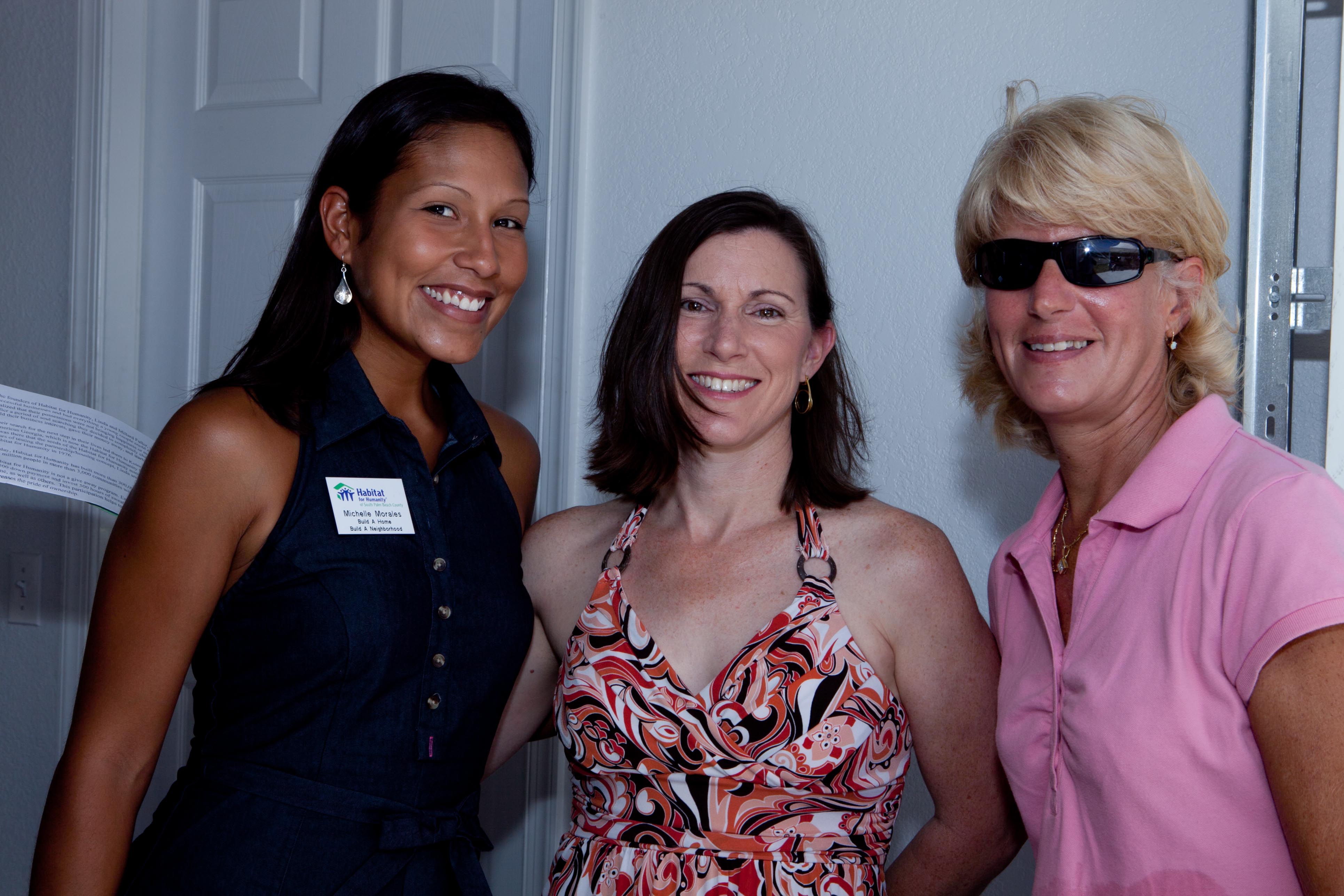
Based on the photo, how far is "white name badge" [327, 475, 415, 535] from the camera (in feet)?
5.15

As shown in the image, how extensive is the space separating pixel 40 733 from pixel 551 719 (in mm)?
1798

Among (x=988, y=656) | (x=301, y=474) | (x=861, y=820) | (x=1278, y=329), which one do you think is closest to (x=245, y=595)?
(x=301, y=474)

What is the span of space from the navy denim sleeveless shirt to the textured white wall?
2.86ft

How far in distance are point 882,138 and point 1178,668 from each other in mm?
1356

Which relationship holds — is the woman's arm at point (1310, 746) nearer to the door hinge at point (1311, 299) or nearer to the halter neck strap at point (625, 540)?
the door hinge at point (1311, 299)

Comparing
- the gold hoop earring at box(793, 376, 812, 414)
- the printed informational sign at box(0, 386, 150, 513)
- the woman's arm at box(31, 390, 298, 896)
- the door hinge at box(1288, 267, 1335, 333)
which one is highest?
the door hinge at box(1288, 267, 1335, 333)

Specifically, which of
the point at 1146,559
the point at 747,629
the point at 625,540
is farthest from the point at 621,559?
the point at 1146,559

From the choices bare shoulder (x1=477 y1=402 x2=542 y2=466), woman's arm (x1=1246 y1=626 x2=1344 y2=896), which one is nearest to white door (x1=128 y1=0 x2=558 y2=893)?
bare shoulder (x1=477 y1=402 x2=542 y2=466)

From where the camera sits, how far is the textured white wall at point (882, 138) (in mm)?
2068

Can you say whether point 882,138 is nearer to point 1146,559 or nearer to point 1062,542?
point 1062,542

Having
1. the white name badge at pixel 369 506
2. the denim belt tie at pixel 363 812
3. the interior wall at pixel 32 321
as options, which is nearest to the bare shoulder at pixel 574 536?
the white name badge at pixel 369 506

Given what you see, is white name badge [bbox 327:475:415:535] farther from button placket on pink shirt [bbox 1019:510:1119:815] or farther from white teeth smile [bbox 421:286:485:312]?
button placket on pink shirt [bbox 1019:510:1119:815]

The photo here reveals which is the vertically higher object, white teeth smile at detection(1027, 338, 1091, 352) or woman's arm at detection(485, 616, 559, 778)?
white teeth smile at detection(1027, 338, 1091, 352)

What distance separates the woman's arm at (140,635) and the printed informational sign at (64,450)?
165mm
